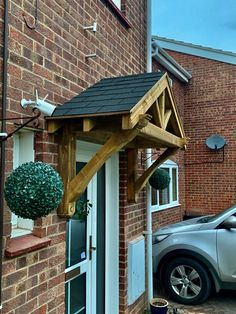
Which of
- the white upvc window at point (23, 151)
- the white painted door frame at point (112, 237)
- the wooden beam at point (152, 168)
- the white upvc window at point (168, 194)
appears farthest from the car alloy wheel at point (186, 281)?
the white upvc window at point (23, 151)

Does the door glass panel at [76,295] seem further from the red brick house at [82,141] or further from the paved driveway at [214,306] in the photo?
the paved driveway at [214,306]

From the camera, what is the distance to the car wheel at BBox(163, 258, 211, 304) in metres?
5.66

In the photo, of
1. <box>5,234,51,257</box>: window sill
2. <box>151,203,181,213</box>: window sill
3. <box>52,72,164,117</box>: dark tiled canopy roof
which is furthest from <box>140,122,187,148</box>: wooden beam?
<box>151,203,181,213</box>: window sill

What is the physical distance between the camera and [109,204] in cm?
448

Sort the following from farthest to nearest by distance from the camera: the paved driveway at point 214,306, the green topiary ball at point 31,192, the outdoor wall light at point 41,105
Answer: the paved driveway at point 214,306
the outdoor wall light at point 41,105
the green topiary ball at point 31,192

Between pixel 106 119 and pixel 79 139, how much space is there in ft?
2.82

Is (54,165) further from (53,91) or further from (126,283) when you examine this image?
(126,283)

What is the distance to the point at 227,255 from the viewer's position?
18.3ft

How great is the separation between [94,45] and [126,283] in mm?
2927

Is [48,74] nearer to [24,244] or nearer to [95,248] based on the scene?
[24,244]

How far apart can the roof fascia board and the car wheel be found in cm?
512

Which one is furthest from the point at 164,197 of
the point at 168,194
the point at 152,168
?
the point at 152,168

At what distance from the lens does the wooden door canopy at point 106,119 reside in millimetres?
2691

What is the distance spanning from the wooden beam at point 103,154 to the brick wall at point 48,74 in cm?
26
